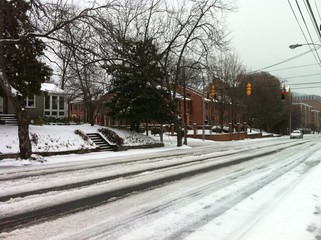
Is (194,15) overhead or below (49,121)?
overhead

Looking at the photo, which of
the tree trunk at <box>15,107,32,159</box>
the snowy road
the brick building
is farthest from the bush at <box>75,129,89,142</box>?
the brick building

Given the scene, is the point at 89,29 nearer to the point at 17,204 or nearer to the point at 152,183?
the point at 152,183

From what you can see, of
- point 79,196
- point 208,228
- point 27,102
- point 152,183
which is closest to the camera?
point 208,228

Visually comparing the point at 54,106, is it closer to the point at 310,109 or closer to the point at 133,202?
the point at 133,202

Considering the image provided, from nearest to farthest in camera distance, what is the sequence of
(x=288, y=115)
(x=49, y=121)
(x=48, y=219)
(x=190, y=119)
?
(x=48, y=219) < (x=49, y=121) < (x=190, y=119) < (x=288, y=115)

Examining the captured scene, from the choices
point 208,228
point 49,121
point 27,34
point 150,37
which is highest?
point 150,37

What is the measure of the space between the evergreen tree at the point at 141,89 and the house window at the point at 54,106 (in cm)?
1103

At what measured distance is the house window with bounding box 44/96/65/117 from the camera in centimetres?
4059

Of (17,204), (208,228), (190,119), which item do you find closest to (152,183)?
(17,204)

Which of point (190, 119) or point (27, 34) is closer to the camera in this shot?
point (27, 34)

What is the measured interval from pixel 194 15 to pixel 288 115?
212ft

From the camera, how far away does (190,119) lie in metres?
79.2

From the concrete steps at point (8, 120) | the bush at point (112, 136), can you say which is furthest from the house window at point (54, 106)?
the bush at point (112, 136)

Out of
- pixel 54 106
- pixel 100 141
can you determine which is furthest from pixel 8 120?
pixel 54 106
